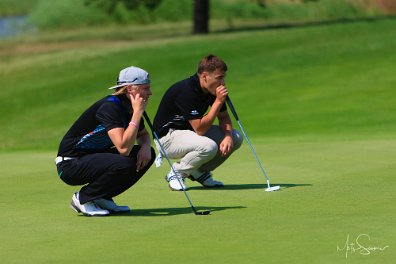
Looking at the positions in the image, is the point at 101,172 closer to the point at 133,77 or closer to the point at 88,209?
the point at 88,209

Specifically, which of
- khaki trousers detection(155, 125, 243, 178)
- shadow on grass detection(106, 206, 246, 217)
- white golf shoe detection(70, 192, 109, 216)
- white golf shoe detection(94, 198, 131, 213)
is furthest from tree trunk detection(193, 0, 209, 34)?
white golf shoe detection(70, 192, 109, 216)

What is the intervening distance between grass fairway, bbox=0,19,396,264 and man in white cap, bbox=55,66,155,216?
285 millimetres

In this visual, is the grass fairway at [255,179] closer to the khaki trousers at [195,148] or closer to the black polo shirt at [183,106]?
the khaki trousers at [195,148]

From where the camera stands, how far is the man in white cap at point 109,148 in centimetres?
911

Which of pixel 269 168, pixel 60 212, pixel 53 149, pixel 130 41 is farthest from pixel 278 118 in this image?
pixel 130 41

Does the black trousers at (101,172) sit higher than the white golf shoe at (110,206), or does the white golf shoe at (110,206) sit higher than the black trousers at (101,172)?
the black trousers at (101,172)

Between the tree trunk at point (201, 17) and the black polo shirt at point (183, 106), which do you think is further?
the tree trunk at point (201, 17)

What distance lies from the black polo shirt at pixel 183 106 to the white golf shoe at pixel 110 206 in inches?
64.8

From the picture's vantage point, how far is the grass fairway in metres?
7.76

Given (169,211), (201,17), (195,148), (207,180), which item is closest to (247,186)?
(207,180)

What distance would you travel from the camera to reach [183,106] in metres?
11.0

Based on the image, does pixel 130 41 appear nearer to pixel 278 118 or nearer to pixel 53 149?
pixel 278 118

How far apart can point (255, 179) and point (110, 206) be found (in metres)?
2.76
